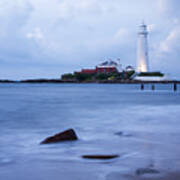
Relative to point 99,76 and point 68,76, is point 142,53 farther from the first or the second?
point 68,76

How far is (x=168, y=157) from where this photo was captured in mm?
7754

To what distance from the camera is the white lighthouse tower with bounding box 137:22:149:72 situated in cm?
10562

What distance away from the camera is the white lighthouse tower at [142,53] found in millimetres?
105625

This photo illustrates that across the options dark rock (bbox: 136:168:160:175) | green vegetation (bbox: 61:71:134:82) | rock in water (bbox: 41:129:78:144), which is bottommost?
dark rock (bbox: 136:168:160:175)

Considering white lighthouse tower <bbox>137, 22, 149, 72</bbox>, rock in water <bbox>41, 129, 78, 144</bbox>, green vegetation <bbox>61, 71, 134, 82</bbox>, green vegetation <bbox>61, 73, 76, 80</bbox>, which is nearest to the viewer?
rock in water <bbox>41, 129, 78, 144</bbox>

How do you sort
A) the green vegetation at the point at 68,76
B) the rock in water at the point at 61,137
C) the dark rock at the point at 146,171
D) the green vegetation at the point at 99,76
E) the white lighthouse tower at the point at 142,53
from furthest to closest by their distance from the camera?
the green vegetation at the point at 68,76, the green vegetation at the point at 99,76, the white lighthouse tower at the point at 142,53, the rock in water at the point at 61,137, the dark rock at the point at 146,171

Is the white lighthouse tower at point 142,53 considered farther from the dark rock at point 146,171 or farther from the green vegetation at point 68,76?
the dark rock at point 146,171

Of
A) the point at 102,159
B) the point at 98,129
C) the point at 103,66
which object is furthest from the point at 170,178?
the point at 103,66

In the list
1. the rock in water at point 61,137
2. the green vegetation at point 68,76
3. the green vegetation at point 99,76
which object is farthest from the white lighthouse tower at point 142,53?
the rock in water at point 61,137

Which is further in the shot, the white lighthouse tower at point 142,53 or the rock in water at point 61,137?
the white lighthouse tower at point 142,53

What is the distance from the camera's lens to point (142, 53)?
347 feet

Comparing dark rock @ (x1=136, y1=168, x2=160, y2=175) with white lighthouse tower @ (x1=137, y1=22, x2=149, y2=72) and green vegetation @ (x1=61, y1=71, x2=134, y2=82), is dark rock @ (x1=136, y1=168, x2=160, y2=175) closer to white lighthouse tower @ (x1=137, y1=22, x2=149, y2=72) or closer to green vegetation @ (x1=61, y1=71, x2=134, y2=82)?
white lighthouse tower @ (x1=137, y1=22, x2=149, y2=72)

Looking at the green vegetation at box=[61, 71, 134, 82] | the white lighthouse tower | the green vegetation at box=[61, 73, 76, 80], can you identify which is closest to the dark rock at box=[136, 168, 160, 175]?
the white lighthouse tower

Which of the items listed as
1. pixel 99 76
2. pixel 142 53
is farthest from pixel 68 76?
pixel 142 53
